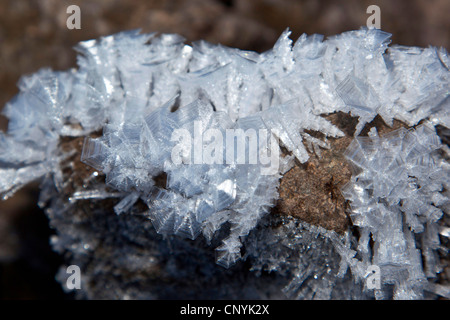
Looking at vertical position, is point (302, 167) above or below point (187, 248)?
above

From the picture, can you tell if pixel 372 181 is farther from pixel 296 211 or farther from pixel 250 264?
pixel 250 264

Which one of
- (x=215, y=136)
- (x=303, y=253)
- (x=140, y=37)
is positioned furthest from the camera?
(x=140, y=37)

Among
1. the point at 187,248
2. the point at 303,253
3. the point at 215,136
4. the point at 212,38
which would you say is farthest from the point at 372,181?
the point at 212,38

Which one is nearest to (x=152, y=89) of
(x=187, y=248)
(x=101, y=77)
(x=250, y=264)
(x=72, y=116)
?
(x=101, y=77)

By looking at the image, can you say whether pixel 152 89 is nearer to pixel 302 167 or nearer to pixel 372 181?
pixel 302 167

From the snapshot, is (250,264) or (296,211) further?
(250,264)

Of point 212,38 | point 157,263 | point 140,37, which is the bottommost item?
point 157,263

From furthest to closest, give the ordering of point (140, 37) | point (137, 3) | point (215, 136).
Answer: point (137, 3), point (140, 37), point (215, 136)
